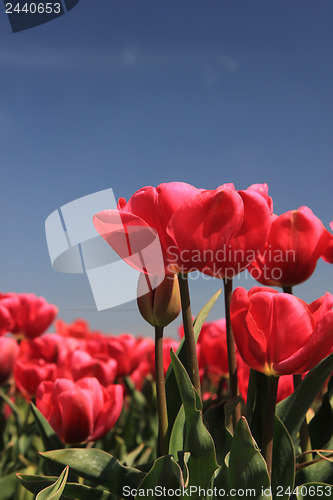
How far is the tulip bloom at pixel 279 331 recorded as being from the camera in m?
0.53

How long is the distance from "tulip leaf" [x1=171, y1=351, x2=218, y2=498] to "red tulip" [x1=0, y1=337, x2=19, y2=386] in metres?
1.05

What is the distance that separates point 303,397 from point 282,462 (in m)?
0.08

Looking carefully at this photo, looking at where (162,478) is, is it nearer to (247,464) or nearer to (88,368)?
(247,464)

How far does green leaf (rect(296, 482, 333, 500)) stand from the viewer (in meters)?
0.54

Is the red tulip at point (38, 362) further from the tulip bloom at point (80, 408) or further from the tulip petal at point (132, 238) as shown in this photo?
the tulip petal at point (132, 238)

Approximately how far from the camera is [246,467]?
484 millimetres

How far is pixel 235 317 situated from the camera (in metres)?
0.55

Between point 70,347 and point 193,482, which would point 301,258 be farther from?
point 70,347

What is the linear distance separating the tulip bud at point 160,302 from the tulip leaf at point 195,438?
8cm

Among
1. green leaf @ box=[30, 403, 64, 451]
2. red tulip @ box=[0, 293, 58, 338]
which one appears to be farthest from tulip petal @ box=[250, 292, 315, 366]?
red tulip @ box=[0, 293, 58, 338]

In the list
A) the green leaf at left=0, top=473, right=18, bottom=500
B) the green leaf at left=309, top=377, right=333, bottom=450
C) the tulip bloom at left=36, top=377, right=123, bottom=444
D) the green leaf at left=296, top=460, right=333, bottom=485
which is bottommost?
the green leaf at left=0, top=473, right=18, bottom=500

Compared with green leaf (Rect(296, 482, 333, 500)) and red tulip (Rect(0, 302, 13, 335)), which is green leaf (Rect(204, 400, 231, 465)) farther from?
red tulip (Rect(0, 302, 13, 335))

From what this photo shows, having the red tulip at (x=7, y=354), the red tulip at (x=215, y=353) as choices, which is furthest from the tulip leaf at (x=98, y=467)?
the red tulip at (x=7, y=354)

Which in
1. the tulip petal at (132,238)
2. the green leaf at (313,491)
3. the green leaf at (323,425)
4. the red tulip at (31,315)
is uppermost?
the tulip petal at (132,238)
